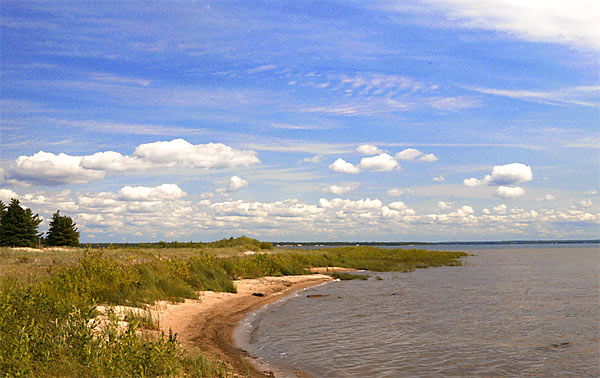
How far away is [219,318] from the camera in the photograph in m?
17.4

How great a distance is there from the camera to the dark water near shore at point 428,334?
12.1m

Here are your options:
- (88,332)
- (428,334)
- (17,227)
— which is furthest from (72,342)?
(17,227)

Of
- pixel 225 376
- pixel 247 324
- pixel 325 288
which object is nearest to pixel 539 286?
pixel 325 288

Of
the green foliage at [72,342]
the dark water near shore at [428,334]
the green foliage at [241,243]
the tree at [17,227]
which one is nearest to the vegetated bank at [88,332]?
the green foliage at [72,342]

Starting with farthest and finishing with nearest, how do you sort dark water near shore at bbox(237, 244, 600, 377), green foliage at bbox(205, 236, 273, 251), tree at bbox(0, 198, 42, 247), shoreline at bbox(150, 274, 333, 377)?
green foliage at bbox(205, 236, 273, 251) → tree at bbox(0, 198, 42, 247) → shoreline at bbox(150, 274, 333, 377) → dark water near shore at bbox(237, 244, 600, 377)

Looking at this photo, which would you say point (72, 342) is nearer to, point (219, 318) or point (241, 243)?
point (219, 318)

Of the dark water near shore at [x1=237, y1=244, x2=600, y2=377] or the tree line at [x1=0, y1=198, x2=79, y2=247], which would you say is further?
the tree line at [x1=0, y1=198, x2=79, y2=247]

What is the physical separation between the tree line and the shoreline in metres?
41.0

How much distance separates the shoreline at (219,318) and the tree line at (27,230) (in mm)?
40981

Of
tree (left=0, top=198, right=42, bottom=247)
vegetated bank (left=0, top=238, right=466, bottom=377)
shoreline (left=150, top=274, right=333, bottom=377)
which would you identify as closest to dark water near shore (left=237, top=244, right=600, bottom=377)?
shoreline (left=150, top=274, right=333, bottom=377)

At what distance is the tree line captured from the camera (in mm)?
55781

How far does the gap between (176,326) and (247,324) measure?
3.03 metres

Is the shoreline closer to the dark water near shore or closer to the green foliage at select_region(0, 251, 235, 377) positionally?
the dark water near shore

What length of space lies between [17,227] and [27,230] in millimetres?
1322
